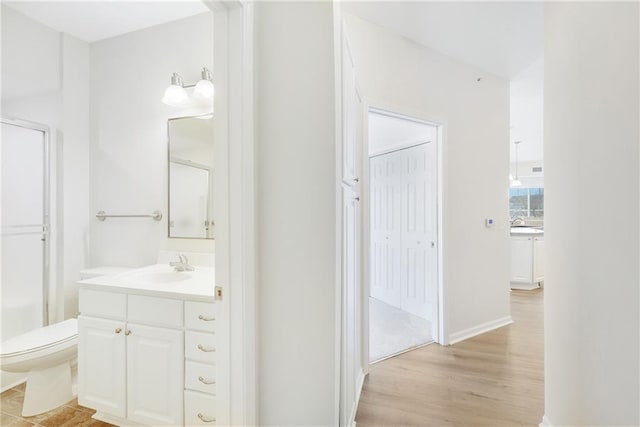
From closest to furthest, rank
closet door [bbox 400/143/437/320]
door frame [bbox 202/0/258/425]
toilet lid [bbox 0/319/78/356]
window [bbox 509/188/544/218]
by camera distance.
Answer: door frame [bbox 202/0/258/425]
toilet lid [bbox 0/319/78/356]
closet door [bbox 400/143/437/320]
window [bbox 509/188/544/218]

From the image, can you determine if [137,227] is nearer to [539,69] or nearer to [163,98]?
[163,98]

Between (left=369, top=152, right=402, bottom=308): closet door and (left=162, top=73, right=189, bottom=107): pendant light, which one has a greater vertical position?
(left=162, top=73, right=189, bottom=107): pendant light

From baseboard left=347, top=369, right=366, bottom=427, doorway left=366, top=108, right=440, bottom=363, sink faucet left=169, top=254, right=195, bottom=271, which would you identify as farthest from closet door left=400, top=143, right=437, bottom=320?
sink faucet left=169, top=254, right=195, bottom=271

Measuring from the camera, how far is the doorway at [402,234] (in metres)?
2.81

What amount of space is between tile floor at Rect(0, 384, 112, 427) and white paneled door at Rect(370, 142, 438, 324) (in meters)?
2.75

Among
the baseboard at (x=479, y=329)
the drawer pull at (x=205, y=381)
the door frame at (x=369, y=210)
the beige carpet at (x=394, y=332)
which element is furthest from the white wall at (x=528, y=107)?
the drawer pull at (x=205, y=381)

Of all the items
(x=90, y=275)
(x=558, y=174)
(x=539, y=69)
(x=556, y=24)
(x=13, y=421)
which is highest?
(x=539, y=69)

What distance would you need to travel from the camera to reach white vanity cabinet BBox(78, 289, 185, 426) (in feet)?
4.91

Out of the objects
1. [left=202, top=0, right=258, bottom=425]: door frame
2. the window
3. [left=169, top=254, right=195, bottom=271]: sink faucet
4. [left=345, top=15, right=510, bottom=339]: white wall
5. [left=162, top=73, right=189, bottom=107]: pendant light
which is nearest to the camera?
[left=202, top=0, right=258, bottom=425]: door frame

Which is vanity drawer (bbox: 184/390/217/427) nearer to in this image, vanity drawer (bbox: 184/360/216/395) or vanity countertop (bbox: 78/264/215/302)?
vanity drawer (bbox: 184/360/216/395)

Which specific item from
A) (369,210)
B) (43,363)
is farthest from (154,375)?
(369,210)

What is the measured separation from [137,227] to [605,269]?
2.83 metres

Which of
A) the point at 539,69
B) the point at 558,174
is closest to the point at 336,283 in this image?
the point at 558,174

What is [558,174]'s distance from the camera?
4.80ft
